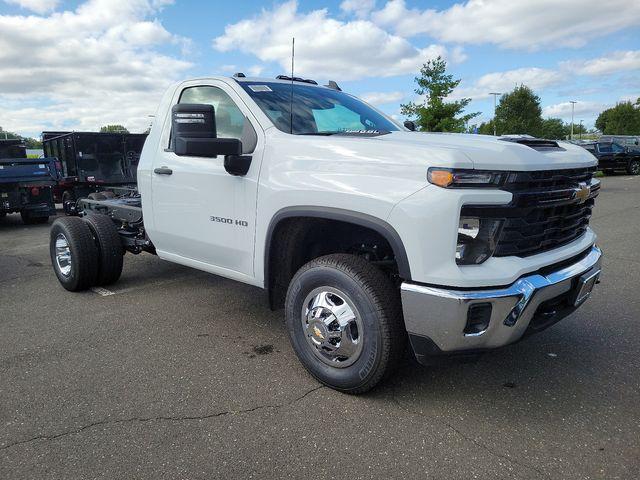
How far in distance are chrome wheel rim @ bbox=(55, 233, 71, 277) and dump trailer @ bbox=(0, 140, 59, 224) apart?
6.95 metres

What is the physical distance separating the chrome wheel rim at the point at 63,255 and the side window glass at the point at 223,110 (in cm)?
242

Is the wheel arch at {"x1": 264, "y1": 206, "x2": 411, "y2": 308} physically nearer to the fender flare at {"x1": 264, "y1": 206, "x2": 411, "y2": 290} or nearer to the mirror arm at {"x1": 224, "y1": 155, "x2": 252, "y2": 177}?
the fender flare at {"x1": 264, "y1": 206, "x2": 411, "y2": 290}

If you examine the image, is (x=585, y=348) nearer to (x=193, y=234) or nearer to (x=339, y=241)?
(x=339, y=241)

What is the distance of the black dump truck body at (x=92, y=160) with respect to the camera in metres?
14.3

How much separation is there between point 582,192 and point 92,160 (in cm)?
1427

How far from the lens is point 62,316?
4.70 m

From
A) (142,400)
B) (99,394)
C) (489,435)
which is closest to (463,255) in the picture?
(489,435)

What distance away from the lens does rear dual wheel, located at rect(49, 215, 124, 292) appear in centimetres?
519

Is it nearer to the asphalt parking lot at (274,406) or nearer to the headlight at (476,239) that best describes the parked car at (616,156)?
the asphalt parking lot at (274,406)

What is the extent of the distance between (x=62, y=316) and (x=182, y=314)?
1.09 metres

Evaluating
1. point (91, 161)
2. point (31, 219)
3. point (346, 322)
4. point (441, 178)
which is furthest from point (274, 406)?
point (91, 161)

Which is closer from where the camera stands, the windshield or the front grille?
the front grille

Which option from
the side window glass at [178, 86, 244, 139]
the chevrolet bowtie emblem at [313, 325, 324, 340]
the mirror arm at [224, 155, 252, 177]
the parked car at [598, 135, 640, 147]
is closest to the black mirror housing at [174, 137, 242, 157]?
the mirror arm at [224, 155, 252, 177]

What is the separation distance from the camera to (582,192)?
303 cm
